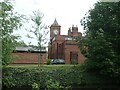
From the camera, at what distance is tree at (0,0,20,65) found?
7.82 meters

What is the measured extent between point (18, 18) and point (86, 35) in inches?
97.0

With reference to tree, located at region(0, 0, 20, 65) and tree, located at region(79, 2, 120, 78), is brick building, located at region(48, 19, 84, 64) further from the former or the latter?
tree, located at region(0, 0, 20, 65)

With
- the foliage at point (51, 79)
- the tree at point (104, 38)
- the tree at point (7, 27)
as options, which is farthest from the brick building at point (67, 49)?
the tree at point (7, 27)

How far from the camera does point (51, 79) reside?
880 cm

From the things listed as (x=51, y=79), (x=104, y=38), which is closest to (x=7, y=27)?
(x=51, y=79)

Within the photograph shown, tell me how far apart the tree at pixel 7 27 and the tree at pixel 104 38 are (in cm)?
247

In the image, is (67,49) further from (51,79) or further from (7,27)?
(7,27)

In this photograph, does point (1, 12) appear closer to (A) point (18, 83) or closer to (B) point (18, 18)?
(B) point (18, 18)

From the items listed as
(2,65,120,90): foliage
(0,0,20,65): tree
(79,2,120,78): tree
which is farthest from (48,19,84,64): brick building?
(0,0,20,65): tree

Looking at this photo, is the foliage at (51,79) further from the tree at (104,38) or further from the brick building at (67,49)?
the brick building at (67,49)

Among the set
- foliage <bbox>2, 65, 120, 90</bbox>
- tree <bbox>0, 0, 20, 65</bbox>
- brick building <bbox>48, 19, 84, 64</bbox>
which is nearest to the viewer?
tree <bbox>0, 0, 20, 65</bbox>

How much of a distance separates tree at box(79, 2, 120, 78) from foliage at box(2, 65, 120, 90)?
419 mm

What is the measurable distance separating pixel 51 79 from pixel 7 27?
2254mm

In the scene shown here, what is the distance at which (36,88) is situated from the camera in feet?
27.7
